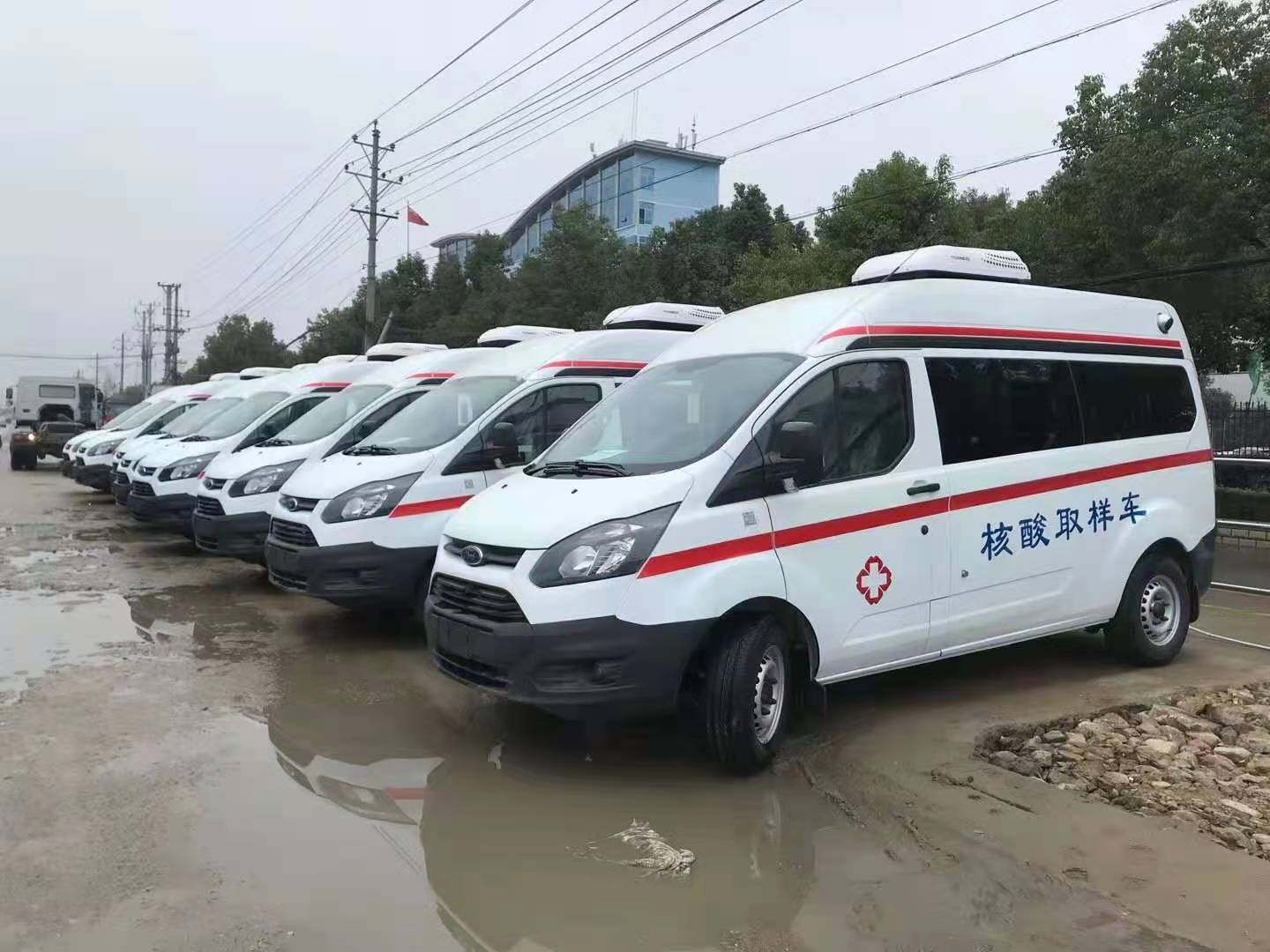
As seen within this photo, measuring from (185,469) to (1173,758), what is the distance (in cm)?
1067

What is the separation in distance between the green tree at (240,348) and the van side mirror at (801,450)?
5608 cm

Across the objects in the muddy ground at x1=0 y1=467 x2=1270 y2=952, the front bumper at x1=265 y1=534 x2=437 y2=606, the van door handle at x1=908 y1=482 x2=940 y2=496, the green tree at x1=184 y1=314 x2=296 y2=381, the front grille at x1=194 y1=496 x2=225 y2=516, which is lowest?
the muddy ground at x1=0 y1=467 x2=1270 y2=952

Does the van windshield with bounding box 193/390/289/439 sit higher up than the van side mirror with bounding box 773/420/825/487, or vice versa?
the van windshield with bounding box 193/390/289/439

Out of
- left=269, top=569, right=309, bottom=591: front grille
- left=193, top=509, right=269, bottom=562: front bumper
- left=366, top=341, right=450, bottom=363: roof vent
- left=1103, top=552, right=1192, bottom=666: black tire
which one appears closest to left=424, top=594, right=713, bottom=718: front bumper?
left=269, top=569, right=309, bottom=591: front grille

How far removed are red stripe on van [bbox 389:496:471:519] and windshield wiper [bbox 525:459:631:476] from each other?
6.57ft

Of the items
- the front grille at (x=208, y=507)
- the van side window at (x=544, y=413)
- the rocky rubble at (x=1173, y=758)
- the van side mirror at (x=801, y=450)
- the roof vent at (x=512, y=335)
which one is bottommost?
the rocky rubble at (x=1173, y=758)

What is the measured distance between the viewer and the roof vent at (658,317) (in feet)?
30.8

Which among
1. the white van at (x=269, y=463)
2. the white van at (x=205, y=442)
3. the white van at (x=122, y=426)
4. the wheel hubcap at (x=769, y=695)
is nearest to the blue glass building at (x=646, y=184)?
the white van at (x=122, y=426)

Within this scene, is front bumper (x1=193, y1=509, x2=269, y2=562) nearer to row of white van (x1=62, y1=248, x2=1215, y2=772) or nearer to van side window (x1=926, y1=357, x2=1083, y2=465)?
row of white van (x1=62, y1=248, x2=1215, y2=772)

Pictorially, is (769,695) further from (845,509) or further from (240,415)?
(240,415)

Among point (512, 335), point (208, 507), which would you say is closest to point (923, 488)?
point (512, 335)

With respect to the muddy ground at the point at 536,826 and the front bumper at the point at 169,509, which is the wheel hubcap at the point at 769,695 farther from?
the front bumper at the point at 169,509

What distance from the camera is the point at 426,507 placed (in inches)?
303

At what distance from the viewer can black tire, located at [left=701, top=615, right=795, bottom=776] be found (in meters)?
4.85
